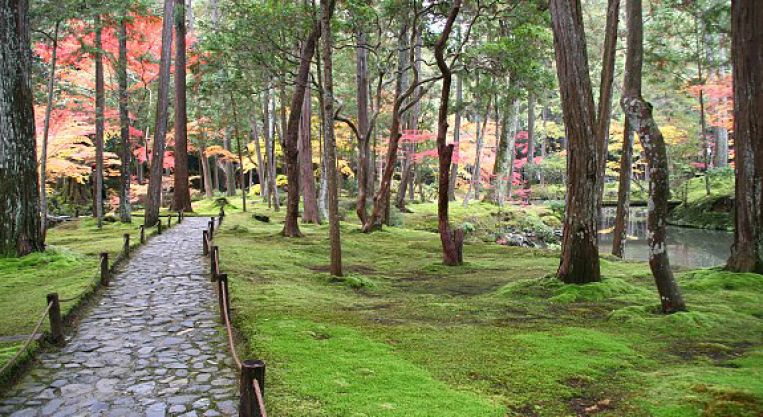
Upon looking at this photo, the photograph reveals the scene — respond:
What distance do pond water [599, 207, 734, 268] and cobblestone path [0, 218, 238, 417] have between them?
15.3m

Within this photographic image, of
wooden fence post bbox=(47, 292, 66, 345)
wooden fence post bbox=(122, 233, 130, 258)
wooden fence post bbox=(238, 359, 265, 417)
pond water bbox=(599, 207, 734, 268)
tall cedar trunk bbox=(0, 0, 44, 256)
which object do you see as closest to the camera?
wooden fence post bbox=(238, 359, 265, 417)

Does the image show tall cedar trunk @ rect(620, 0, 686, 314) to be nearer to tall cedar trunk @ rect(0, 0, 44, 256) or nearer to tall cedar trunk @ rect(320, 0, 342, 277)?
tall cedar trunk @ rect(320, 0, 342, 277)

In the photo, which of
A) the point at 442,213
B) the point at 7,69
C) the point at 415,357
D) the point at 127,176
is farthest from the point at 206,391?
the point at 127,176

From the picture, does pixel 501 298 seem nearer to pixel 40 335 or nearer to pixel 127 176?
pixel 40 335

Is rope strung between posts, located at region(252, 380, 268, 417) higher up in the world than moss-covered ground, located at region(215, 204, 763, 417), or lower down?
higher up

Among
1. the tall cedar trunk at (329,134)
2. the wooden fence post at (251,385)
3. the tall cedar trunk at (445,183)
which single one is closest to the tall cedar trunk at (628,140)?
the tall cedar trunk at (445,183)

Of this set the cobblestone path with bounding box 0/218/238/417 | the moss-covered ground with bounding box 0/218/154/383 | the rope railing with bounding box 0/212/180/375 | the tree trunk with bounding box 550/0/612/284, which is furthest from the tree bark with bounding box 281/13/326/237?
the tree trunk with bounding box 550/0/612/284

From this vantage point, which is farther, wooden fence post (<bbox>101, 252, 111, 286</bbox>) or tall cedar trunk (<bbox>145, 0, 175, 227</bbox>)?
tall cedar trunk (<bbox>145, 0, 175, 227</bbox>)

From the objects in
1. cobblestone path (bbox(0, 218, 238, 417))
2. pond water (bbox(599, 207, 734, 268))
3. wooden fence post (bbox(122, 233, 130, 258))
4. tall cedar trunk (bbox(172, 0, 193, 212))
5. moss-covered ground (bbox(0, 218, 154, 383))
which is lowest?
pond water (bbox(599, 207, 734, 268))

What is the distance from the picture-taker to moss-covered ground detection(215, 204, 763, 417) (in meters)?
4.29

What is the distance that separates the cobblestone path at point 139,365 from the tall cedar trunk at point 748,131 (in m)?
8.56

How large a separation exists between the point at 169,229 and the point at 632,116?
1591cm

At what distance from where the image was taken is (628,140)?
42.1ft

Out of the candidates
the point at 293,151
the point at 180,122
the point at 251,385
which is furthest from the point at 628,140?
the point at 180,122
